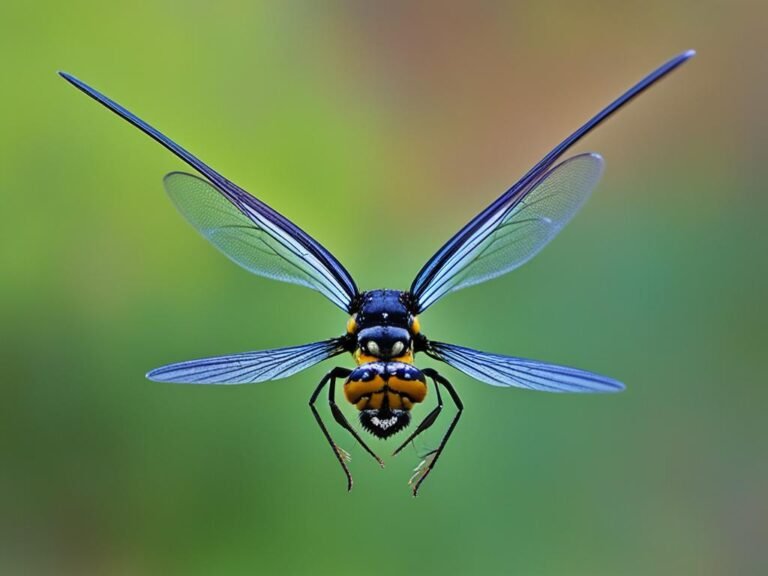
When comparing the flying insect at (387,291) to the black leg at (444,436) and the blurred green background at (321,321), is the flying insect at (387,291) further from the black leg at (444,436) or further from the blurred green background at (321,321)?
the blurred green background at (321,321)

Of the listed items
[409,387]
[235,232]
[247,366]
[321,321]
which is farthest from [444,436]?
[321,321]

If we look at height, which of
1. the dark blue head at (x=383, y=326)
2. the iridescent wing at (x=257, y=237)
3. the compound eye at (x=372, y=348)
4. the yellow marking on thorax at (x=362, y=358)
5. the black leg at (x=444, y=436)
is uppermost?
the iridescent wing at (x=257, y=237)

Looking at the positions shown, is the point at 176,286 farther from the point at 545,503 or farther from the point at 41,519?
the point at 545,503

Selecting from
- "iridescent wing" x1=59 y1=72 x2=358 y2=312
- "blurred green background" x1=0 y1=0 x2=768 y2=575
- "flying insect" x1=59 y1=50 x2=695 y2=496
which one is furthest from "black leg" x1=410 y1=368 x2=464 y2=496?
"blurred green background" x1=0 y1=0 x2=768 y2=575

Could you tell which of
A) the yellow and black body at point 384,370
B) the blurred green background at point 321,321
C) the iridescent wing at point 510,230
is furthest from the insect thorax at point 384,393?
the blurred green background at point 321,321

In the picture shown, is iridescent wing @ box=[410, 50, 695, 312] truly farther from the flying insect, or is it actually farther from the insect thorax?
the insect thorax

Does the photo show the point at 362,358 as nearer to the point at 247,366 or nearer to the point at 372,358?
the point at 372,358
